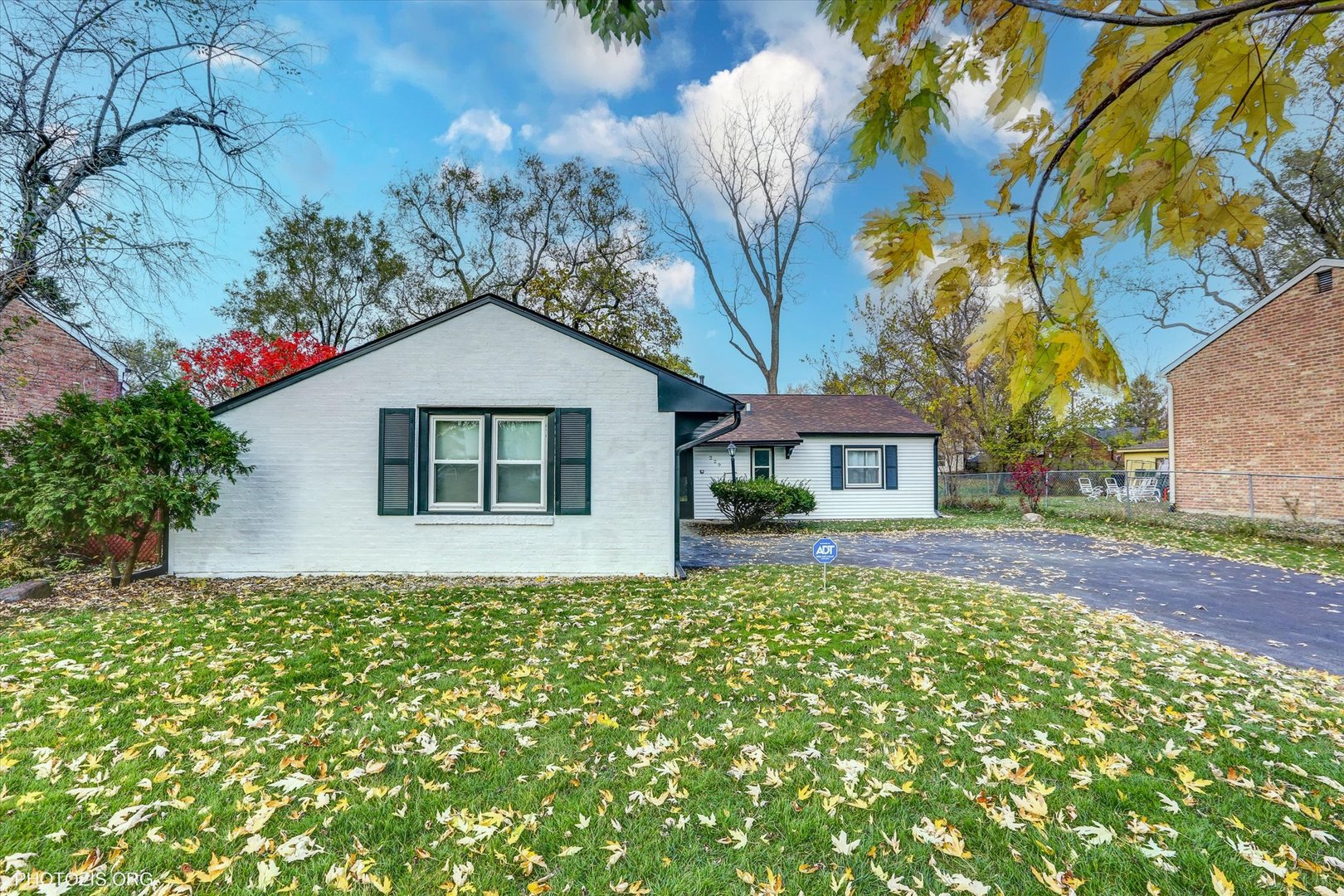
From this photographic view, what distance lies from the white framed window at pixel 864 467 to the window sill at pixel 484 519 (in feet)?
40.9

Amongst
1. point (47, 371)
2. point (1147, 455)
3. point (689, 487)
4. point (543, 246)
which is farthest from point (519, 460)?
point (1147, 455)

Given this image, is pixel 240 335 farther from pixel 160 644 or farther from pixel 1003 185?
pixel 1003 185

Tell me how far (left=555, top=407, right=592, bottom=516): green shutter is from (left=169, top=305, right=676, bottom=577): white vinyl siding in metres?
A: 0.13

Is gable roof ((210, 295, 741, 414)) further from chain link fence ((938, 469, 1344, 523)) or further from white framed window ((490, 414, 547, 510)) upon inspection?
chain link fence ((938, 469, 1344, 523))

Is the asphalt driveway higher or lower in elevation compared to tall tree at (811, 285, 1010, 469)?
lower

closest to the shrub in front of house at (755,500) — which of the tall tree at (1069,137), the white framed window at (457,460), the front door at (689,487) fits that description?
the front door at (689,487)

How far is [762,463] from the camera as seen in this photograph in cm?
1753

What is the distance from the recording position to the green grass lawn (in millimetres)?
2244

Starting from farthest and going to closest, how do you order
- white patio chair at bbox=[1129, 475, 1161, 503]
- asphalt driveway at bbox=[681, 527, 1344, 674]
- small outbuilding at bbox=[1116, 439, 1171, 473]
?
small outbuilding at bbox=[1116, 439, 1171, 473] → white patio chair at bbox=[1129, 475, 1161, 503] → asphalt driveway at bbox=[681, 527, 1344, 674]

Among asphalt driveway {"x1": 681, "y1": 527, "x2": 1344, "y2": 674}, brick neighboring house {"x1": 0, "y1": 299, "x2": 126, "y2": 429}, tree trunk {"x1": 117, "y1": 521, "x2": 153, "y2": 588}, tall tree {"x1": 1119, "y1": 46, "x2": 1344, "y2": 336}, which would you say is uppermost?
tall tree {"x1": 1119, "y1": 46, "x2": 1344, "y2": 336}

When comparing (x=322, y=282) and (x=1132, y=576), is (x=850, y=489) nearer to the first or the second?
(x=1132, y=576)

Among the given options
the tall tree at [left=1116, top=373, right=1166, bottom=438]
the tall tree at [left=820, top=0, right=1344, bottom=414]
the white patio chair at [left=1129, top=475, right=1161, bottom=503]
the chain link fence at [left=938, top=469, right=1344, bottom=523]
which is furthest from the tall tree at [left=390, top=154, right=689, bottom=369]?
the tall tree at [left=1116, top=373, right=1166, bottom=438]

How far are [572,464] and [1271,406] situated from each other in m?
16.7

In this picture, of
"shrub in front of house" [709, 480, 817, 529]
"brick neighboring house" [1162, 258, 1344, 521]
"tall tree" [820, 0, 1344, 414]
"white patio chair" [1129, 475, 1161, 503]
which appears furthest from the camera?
"white patio chair" [1129, 475, 1161, 503]
